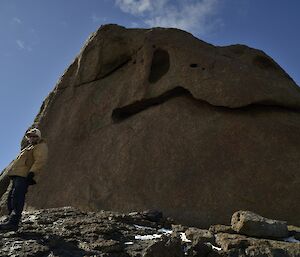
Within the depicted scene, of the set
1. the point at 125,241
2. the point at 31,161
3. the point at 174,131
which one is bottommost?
the point at 125,241

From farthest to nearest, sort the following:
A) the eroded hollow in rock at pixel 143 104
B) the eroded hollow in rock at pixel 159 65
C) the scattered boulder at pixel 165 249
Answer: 1. the eroded hollow in rock at pixel 159 65
2. the eroded hollow in rock at pixel 143 104
3. the scattered boulder at pixel 165 249

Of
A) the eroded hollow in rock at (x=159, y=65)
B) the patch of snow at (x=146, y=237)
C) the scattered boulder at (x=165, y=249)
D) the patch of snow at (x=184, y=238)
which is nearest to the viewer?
the scattered boulder at (x=165, y=249)

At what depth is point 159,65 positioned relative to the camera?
21.1 metres

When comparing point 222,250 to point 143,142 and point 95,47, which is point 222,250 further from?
point 95,47

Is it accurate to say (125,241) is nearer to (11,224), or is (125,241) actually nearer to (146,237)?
(146,237)

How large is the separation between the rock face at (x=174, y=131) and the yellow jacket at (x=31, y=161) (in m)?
6.95

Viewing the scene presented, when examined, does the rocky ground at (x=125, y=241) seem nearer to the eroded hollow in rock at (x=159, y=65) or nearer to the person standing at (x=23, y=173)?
the person standing at (x=23, y=173)

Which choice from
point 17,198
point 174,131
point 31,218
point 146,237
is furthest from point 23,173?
point 174,131

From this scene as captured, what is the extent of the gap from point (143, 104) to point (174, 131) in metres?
3.00

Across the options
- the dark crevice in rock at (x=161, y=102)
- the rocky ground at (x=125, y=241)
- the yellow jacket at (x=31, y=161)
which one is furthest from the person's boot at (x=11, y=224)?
the dark crevice in rock at (x=161, y=102)

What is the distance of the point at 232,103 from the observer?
18.0m

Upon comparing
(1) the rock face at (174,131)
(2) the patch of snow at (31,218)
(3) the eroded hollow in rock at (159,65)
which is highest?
(3) the eroded hollow in rock at (159,65)

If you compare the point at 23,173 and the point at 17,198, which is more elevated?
the point at 23,173

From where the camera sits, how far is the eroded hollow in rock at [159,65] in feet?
67.9
